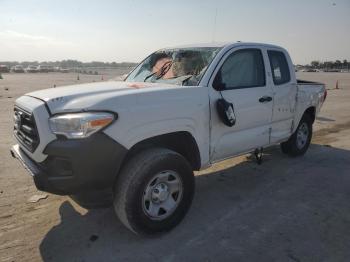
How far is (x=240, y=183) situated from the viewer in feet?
17.3

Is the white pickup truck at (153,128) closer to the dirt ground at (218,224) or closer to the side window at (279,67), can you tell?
the side window at (279,67)

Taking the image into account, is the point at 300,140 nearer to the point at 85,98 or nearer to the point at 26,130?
the point at 85,98

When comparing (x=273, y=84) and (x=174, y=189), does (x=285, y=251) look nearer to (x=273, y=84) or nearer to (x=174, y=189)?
(x=174, y=189)

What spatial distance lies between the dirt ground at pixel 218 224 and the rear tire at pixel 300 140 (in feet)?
2.28

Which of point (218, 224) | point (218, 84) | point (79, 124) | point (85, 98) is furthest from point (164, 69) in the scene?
point (218, 224)

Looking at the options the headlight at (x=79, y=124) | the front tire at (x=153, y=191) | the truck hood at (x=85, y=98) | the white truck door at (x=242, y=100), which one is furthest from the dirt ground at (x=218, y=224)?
the truck hood at (x=85, y=98)

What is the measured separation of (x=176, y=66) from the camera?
15.3ft

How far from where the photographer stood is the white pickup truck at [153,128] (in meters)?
3.12

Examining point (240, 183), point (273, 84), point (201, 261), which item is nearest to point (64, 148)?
point (201, 261)

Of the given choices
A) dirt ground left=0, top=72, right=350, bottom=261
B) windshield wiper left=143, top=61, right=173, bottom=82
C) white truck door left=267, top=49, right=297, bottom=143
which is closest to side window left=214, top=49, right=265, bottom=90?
white truck door left=267, top=49, right=297, bottom=143

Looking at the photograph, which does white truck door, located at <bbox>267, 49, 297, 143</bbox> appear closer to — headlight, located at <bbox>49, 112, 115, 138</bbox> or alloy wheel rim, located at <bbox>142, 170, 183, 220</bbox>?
alloy wheel rim, located at <bbox>142, 170, 183, 220</bbox>

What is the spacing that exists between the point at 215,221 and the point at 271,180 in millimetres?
1757

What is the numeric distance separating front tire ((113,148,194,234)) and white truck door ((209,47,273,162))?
70 cm

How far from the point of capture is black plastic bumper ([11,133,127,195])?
3.06 m
